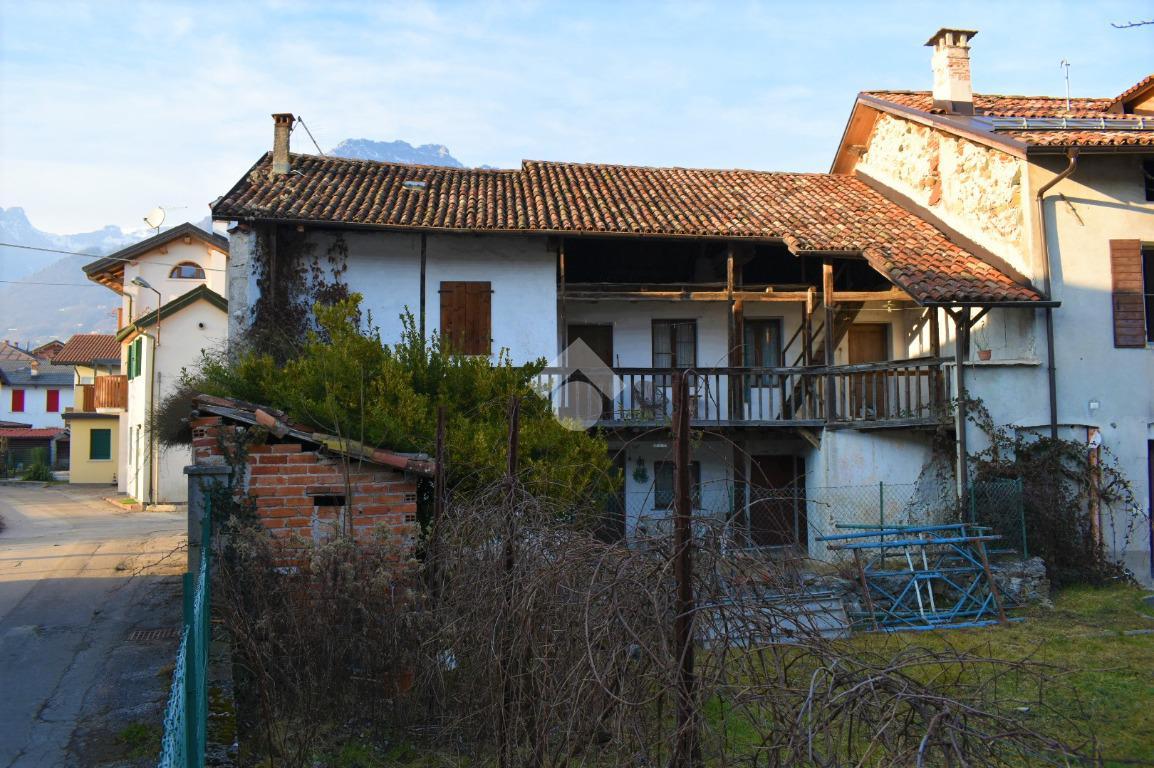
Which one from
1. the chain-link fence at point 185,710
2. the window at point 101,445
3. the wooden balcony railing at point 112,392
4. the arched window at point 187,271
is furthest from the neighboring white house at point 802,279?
the window at point 101,445

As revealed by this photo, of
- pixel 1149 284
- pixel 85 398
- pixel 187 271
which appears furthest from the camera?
pixel 85 398

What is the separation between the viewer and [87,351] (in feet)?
156

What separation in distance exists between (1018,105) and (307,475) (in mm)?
16456

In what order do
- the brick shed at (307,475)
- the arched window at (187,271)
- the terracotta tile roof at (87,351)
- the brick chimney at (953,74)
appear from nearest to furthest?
1. the brick shed at (307,475)
2. the brick chimney at (953,74)
3. the arched window at (187,271)
4. the terracotta tile roof at (87,351)

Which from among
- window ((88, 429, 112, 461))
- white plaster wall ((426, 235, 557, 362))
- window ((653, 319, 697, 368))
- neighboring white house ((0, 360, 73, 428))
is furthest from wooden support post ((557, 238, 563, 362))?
neighboring white house ((0, 360, 73, 428))

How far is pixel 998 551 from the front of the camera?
13.6 metres

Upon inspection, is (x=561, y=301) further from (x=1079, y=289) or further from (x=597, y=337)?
(x=1079, y=289)

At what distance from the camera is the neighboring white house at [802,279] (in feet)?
49.8

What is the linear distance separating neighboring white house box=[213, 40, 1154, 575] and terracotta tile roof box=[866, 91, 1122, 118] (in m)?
0.15

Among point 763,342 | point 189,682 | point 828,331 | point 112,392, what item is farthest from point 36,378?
point 189,682

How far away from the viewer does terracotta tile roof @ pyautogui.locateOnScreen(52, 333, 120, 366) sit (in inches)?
1820

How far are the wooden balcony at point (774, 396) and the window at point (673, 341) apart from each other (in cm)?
124

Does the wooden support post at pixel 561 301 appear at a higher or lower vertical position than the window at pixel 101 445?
higher

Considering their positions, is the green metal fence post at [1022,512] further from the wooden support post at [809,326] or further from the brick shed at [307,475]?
the brick shed at [307,475]
